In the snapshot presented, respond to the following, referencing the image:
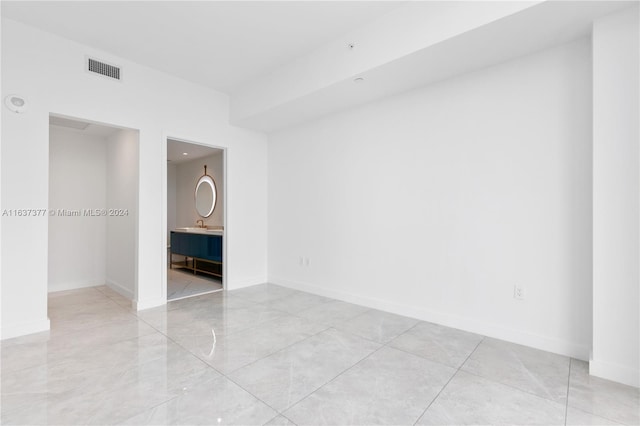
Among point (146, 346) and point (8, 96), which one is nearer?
point (146, 346)

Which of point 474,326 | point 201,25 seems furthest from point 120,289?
point 474,326

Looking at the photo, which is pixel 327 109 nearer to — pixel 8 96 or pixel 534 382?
pixel 8 96

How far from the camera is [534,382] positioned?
6.93 feet

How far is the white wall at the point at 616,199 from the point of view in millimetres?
2094

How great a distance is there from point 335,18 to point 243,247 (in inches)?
133

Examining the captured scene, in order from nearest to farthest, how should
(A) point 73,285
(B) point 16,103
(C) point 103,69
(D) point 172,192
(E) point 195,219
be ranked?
(B) point 16,103 < (C) point 103,69 < (A) point 73,285 < (E) point 195,219 < (D) point 172,192

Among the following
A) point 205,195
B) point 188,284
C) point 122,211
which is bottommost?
point 188,284

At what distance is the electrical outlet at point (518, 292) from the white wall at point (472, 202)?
0.04 metres

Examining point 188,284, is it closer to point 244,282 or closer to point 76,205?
point 244,282

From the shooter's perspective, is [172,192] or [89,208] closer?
[89,208]

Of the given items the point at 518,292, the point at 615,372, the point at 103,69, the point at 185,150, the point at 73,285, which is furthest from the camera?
the point at 185,150

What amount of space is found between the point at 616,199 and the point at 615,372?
118cm

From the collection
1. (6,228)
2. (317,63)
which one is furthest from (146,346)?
(317,63)

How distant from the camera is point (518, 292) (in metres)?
2.76
